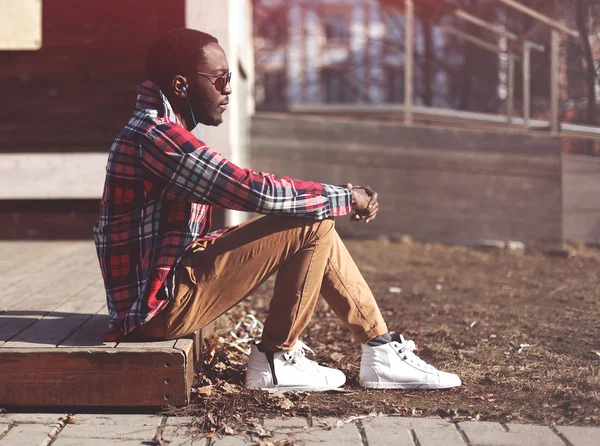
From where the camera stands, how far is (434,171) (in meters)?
8.55

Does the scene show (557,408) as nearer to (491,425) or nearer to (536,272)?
(491,425)

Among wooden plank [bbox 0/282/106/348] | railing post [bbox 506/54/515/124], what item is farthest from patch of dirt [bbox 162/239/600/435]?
railing post [bbox 506/54/515/124]

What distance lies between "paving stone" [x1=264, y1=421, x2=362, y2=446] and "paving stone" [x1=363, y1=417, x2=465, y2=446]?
5cm

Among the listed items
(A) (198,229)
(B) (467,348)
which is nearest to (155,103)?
(A) (198,229)

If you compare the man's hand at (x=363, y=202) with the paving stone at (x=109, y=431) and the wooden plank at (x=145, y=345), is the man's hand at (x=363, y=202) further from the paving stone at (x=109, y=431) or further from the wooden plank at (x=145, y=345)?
the paving stone at (x=109, y=431)

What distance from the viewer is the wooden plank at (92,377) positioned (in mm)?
3172

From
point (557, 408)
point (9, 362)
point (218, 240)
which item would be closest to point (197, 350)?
point (218, 240)

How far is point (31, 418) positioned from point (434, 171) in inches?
237

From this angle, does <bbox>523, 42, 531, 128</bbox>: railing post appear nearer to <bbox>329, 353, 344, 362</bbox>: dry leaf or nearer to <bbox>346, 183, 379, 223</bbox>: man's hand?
<bbox>329, 353, 344, 362</bbox>: dry leaf

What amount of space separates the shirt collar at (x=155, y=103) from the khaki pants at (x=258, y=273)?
0.53 m

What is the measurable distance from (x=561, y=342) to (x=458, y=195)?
415 centimetres

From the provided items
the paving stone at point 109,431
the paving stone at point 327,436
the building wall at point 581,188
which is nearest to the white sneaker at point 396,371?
the paving stone at point 327,436

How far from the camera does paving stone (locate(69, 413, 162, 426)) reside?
315 centimetres

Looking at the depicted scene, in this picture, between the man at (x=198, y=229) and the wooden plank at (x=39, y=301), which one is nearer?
the man at (x=198, y=229)
